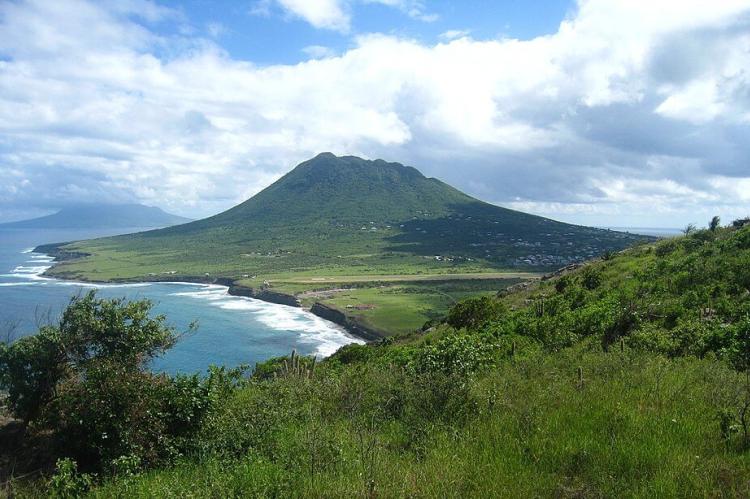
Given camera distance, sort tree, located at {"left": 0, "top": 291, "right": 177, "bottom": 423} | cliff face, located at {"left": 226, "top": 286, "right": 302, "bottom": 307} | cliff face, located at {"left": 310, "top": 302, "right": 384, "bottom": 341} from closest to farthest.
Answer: tree, located at {"left": 0, "top": 291, "right": 177, "bottom": 423}, cliff face, located at {"left": 310, "top": 302, "right": 384, "bottom": 341}, cliff face, located at {"left": 226, "top": 286, "right": 302, "bottom": 307}

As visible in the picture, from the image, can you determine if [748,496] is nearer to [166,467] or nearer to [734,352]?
[734,352]

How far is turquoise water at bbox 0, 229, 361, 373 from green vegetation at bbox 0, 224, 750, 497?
48.0 metres

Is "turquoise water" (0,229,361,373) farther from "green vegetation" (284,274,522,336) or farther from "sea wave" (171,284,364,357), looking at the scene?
"green vegetation" (284,274,522,336)

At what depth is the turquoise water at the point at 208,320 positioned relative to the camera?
2714 inches

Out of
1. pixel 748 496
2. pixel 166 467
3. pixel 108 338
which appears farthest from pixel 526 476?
pixel 108 338

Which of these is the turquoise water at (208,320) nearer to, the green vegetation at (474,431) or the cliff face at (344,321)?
the cliff face at (344,321)

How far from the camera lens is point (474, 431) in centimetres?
760

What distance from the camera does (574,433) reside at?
6.80 m

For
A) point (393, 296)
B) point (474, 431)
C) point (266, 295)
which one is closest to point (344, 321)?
point (393, 296)

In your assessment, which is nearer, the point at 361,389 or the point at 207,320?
the point at 361,389

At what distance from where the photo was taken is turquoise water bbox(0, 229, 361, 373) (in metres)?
68.9

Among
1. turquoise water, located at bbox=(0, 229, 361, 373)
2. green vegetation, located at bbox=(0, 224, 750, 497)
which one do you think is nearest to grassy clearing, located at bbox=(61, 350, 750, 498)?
green vegetation, located at bbox=(0, 224, 750, 497)

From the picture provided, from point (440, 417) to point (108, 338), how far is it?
54.9 ft

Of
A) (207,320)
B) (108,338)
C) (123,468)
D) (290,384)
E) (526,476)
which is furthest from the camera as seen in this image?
(207,320)
